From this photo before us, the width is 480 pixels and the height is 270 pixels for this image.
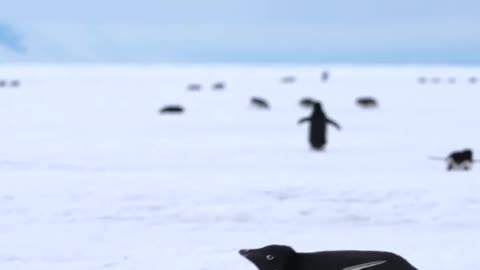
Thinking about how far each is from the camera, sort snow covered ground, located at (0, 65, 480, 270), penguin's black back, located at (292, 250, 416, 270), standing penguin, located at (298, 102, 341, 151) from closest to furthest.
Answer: penguin's black back, located at (292, 250, 416, 270) → snow covered ground, located at (0, 65, 480, 270) → standing penguin, located at (298, 102, 341, 151)

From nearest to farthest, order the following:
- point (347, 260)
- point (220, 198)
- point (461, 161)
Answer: point (347, 260), point (220, 198), point (461, 161)

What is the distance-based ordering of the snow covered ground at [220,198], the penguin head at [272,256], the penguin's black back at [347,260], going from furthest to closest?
the snow covered ground at [220,198]
the penguin head at [272,256]
the penguin's black back at [347,260]

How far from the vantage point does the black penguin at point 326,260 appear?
13.6 ft

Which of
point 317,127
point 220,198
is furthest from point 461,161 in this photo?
point 220,198

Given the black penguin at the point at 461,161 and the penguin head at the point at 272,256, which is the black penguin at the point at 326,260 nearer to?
the penguin head at the point at 272,256

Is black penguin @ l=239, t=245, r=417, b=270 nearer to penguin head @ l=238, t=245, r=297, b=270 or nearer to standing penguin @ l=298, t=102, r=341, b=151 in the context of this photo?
penguin head @ l=238, t=245, r=297, b=270

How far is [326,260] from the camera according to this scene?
427 cm

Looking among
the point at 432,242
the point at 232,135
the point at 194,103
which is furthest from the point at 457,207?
the point at 194,103

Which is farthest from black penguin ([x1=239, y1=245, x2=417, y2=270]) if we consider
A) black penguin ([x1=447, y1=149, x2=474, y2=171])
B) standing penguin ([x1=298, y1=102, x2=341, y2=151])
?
standing penguin ([x1=298, y1=102, x2=341, y2=151])

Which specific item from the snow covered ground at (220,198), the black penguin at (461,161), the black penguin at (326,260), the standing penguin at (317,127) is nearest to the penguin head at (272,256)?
the black penguin at (326,260)

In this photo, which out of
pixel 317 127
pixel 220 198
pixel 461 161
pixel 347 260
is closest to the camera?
pixel 347 260

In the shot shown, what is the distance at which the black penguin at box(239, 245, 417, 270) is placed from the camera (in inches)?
164

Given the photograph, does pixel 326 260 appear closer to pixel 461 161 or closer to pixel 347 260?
pixel 347 260

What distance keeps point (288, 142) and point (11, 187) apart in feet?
29.4
